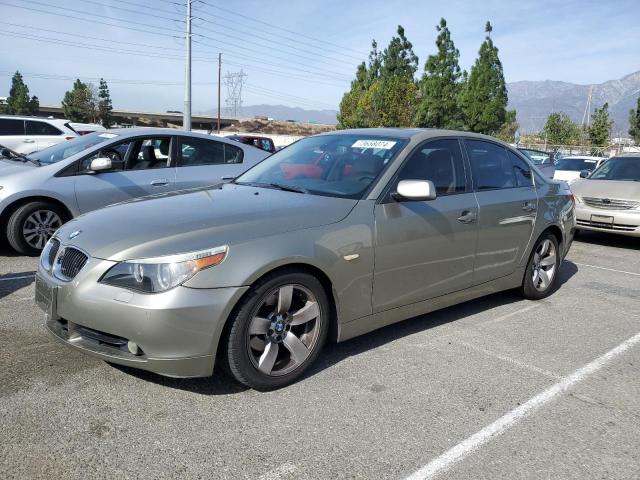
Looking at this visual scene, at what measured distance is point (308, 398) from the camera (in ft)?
11.0

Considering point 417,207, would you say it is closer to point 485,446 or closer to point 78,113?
point 485,446

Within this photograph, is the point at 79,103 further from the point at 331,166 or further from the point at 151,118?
the point at 331,166

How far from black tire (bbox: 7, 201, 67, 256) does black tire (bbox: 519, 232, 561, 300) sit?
5233mm

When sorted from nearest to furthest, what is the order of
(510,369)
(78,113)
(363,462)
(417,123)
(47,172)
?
(363,462), (510,369), (47,172), (417,123), (78,113)

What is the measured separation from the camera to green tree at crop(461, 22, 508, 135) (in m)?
34.4

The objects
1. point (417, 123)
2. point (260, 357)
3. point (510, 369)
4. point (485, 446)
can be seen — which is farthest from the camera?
point (417, 123)

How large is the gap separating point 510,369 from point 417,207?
129 cm

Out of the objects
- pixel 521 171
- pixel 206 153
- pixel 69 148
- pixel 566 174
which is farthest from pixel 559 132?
pixel 69 148

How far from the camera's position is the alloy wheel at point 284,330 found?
332cm

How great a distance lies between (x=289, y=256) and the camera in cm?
331

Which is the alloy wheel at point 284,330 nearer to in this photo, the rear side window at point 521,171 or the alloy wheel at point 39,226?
the rear side window at point 521,171

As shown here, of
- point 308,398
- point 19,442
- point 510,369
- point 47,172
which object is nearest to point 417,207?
point 510,369

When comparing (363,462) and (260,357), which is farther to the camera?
(260,357)

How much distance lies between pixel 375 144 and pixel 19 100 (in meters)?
72.9
